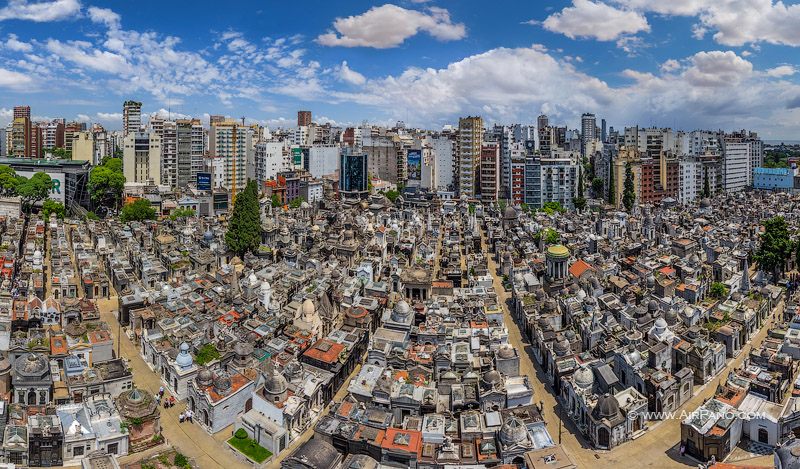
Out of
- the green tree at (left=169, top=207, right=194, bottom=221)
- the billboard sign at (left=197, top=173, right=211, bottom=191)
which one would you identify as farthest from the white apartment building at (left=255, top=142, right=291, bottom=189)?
the green tree at (left=169, top=207, right=194, bottom=221)

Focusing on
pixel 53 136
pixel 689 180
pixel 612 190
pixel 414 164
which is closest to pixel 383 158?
pixel 414 164

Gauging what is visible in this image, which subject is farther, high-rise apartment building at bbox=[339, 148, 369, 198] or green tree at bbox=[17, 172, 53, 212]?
high-rise apartment building at bbox=[339, 148, 369, 198]

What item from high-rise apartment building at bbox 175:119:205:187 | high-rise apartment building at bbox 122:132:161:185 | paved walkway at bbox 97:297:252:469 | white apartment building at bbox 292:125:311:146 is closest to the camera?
paved walkway at bbox 97:297:252:469

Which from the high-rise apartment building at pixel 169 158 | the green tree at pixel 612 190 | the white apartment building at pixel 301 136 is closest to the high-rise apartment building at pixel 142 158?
the high-rise apartment building at pixel 169 158

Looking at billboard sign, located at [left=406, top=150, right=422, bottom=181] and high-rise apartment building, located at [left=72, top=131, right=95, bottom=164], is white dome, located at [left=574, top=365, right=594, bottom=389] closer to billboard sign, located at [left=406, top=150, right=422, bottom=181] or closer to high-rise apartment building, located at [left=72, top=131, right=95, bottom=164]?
billboard sign, located at [left=406, top=150, right=422, bottom=181]

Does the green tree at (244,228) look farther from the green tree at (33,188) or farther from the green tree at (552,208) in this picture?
the green tree at (552,208)

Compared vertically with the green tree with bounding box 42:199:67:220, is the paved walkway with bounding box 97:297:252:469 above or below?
below

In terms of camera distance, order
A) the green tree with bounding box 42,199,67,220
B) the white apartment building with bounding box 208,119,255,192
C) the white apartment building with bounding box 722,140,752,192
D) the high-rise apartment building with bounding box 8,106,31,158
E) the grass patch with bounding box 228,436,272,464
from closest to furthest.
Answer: the grass patch with bounding box 228,436,272,464, the green tree with bounding box 42,199,67,220, the white apartment building with bounding box 208,119,255,192, the white apartment building with bounding box 722,140,752,192, the high-rise apartment building with bounding box 8,106,31,158

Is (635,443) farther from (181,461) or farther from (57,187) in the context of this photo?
(57,187)
